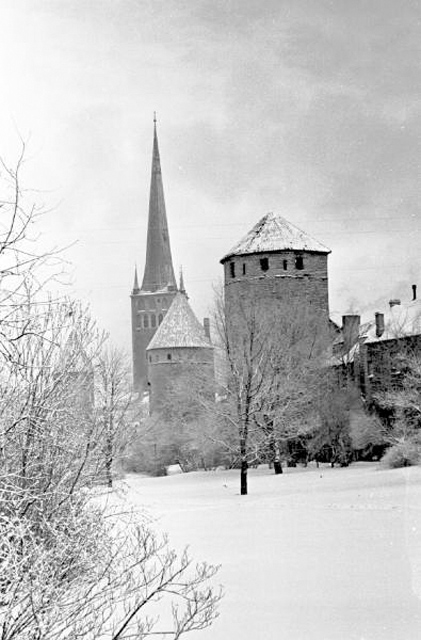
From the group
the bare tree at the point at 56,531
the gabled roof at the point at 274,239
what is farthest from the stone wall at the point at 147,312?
the bare tree at the point at 56,531

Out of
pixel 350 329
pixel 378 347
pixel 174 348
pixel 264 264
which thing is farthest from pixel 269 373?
pixel 174 348

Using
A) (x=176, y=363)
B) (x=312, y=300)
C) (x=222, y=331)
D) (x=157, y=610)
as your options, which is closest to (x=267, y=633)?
(x=157, y=610)

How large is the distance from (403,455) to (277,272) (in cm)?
1443

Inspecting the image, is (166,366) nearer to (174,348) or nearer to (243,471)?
(174,348)

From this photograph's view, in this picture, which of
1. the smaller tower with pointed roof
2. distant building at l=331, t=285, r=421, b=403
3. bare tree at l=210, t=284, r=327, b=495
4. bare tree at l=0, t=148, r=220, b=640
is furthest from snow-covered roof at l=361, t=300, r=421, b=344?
bare tree at l=0, t=148, r=220, b=640

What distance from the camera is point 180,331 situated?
165 feet

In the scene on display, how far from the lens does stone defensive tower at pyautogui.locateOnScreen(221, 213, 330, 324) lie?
1651 inches

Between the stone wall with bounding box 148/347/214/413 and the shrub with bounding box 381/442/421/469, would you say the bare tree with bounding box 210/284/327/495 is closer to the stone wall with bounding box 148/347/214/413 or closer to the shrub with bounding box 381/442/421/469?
the shrub with bounding box 381/442/421/469

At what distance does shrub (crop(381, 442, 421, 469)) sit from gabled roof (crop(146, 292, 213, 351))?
1990cm

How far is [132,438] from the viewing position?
3088cm

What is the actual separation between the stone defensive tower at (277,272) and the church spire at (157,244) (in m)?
47.2

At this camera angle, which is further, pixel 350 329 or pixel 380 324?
pixel 350 329

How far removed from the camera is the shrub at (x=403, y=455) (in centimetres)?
2903

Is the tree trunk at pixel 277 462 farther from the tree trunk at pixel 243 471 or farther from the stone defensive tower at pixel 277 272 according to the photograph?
the stone defensive tower at pixel 277 272
